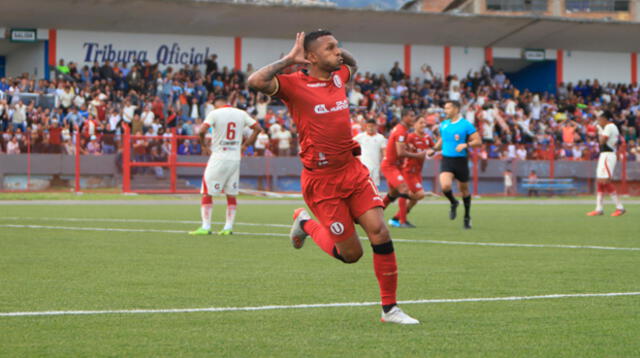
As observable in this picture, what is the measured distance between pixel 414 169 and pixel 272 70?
1136 centimetres

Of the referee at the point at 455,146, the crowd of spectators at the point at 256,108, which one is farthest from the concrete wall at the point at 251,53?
the referee at the point at 455,146

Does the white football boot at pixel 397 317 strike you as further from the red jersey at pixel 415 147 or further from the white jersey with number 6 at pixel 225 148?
the red jersey at pixel 415 147

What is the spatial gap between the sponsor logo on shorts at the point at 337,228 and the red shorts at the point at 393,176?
1004 centimetres

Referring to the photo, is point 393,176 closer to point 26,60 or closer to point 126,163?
point 126,163

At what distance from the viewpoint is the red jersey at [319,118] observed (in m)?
6.68

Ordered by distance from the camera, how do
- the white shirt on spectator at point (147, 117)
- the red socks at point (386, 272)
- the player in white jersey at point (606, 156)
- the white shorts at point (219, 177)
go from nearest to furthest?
the red socks at point (386, 272)
the white shorts at point (219, 177)
the player in white jersey at point (606, 156)
the white shirt on spectator at point (147, 117)

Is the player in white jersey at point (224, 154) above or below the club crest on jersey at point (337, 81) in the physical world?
below

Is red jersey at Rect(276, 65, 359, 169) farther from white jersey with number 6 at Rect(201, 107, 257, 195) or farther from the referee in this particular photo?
the referee

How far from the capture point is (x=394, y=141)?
17203 mm

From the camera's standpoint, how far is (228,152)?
1473cm

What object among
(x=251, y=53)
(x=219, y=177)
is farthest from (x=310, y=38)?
(x=251, y=53)

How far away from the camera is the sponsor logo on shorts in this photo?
6.69 meters

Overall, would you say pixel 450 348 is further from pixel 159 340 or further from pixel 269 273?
pixel 269 273

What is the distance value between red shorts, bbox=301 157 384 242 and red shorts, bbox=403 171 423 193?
413 inches
